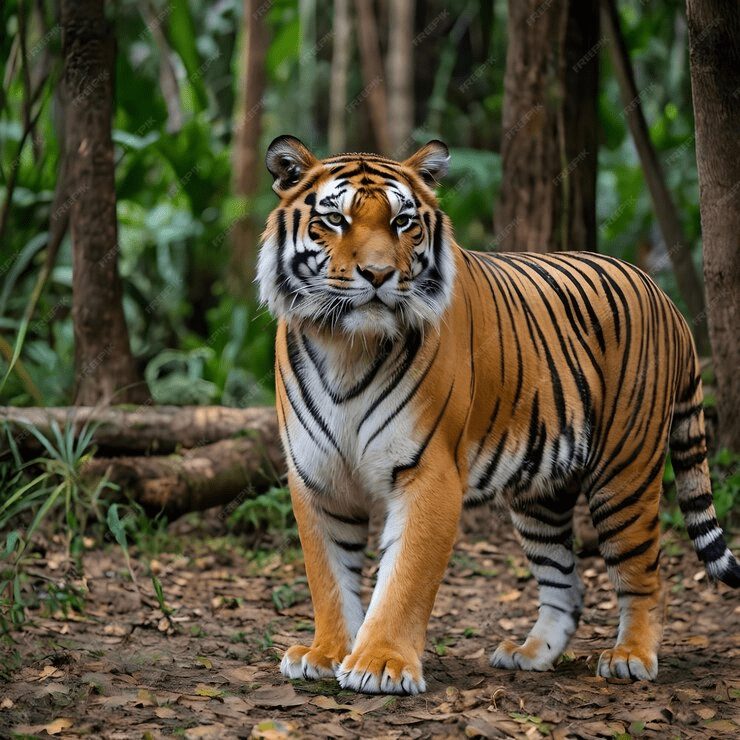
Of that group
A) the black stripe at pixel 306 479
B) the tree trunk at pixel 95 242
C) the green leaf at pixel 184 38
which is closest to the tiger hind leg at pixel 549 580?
the black stripe at pixel 306 479

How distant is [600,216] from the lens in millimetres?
9703

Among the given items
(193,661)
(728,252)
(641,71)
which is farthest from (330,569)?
(641,71)

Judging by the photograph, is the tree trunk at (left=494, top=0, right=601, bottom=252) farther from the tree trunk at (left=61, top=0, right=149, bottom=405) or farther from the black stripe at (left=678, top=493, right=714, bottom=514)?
the tree trunk at (left=61, top=0, right=149, bottom=405)

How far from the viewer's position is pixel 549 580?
419cm

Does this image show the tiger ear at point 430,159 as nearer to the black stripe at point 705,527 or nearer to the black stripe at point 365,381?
the black stripe at point 365,381

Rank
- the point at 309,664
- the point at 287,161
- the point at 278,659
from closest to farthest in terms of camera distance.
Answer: the point at 309,664 → the point at 287,161 → the point at 278,659

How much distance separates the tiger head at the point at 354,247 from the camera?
326 cm

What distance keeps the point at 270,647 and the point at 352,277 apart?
66.7 inches

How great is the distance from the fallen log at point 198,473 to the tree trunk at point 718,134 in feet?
8.30

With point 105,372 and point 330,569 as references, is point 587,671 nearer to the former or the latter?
point 330,569

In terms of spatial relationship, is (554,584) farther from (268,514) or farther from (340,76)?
(340,76)

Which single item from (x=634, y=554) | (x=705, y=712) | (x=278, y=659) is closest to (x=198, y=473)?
(x=278, y=659)

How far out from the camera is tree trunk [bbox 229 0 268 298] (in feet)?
29.8

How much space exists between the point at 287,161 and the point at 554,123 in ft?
8.75
